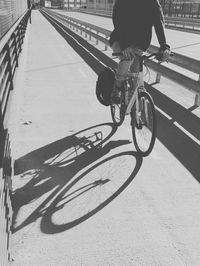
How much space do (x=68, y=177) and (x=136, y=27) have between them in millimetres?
2258

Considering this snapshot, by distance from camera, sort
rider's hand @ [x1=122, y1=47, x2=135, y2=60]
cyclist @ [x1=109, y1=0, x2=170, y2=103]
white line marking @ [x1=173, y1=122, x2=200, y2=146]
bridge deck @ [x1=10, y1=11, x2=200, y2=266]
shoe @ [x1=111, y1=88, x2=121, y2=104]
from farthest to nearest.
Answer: shoe @ [x1=111, y1=88, x2=121, y2=104] < white line marking @ [x1=173, y1=122, x2=200, y2=146] < rider's hand @ [x1=122, y1=47, x2=135, y2=60] < cyclist @ [x1=109, y1=0, x2=170, y2=103] < bridge deck @ [x1=10, y1=11, x2=200, y2=266]

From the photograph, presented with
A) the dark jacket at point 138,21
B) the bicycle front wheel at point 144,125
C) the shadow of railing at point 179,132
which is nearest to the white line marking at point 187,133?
the shadow of railing at point 179,132

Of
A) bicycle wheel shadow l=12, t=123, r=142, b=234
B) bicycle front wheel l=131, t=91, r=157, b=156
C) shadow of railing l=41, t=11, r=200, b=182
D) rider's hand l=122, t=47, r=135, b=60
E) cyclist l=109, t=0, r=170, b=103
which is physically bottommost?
shadow of railing l=41, t=11, r=200, b=182

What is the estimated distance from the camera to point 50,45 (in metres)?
19.9

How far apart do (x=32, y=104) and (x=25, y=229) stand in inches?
188

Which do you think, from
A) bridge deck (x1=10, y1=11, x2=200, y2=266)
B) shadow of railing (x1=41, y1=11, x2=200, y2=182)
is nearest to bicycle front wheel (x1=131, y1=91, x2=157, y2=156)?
bridge deck (x1=10, y1=11, x2=200, y2=266)

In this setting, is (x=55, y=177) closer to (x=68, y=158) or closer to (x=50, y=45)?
(x=68, y=158)

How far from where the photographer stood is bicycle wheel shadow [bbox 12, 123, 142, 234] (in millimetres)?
3889

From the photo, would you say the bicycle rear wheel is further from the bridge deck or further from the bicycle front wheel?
the bicycle front wheel

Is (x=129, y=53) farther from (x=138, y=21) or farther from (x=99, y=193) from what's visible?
(x=99, y=193)

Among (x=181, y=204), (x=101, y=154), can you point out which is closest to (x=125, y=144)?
(x=101, y=154)

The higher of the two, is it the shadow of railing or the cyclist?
the cyclist

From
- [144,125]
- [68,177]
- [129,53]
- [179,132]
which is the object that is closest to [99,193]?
[68,177]

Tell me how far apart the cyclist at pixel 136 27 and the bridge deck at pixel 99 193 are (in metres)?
1.38
